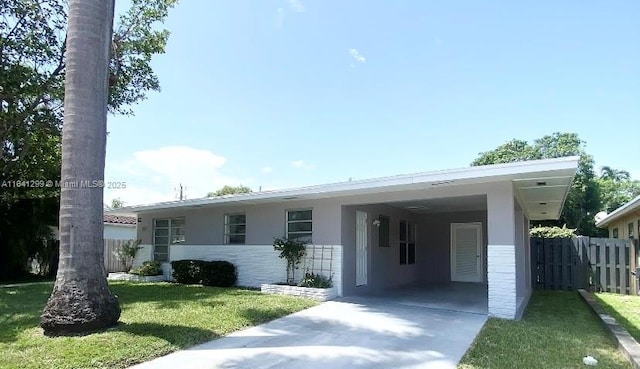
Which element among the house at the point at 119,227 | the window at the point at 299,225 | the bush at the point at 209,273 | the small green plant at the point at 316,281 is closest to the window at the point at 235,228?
the bush at the point at 209,273

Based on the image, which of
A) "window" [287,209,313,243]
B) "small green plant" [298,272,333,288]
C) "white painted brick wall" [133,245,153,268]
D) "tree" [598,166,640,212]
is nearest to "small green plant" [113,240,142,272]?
"white painted brick wall" [133,245,153,268]

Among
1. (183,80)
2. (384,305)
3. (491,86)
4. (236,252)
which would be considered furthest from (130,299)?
(491,86)

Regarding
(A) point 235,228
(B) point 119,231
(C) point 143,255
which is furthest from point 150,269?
(B) point 119,231

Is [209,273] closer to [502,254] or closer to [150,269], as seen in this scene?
[150,269]

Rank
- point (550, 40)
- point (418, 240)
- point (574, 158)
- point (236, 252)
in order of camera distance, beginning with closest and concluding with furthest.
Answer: point (574, 158)
point (550, 40)
point (236, 252)
point (418, 240)

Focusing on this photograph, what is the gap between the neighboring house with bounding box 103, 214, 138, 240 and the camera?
2225 centimetres

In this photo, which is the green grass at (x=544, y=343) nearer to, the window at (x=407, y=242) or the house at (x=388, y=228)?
the house at (x=388, y=228)

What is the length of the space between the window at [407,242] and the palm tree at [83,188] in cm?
945

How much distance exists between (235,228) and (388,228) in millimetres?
4557

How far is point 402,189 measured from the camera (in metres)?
9.24

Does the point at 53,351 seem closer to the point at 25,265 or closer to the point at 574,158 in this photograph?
the point at 574,158

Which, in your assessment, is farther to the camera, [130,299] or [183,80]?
[183,80]

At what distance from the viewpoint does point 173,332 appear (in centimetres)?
606

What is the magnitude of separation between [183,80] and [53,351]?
34.1ft
